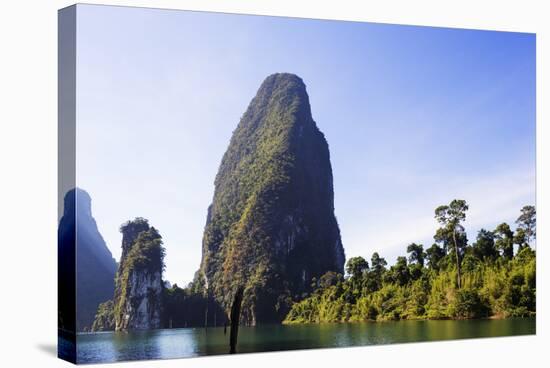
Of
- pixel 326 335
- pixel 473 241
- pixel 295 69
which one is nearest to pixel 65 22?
pixel 295 69

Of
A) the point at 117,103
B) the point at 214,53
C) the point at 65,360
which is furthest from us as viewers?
the point at 214,53

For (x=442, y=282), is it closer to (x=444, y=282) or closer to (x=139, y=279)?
(x=444, y=282)

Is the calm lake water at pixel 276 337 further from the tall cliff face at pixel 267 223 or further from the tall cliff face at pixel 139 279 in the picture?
the tall cliff face at pixel 267 223

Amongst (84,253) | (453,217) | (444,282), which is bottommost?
(444,282)

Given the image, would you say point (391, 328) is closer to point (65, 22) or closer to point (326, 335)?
point (326, 335)

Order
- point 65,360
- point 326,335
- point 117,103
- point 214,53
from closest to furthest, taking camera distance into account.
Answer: point 65,360, point 117,103, point 214,53, point 326,335

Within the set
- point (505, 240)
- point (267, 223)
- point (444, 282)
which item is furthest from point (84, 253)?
point (505, 240)

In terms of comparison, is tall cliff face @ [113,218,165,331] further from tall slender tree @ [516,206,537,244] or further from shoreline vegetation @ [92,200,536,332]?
tall slender tree @ [516,206,537,244]
